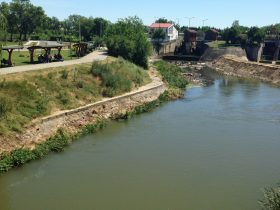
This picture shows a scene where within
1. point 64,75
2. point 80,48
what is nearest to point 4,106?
point 64,75

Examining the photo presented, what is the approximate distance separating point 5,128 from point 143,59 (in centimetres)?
3192

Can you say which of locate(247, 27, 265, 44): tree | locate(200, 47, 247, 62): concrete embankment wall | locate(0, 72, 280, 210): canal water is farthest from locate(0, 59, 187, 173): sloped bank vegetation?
locate(247, 27, 265, 44): tree

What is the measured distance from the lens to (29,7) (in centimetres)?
8875

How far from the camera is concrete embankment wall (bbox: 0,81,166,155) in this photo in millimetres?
23141

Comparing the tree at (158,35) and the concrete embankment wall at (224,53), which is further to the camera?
the tree at (158,35)

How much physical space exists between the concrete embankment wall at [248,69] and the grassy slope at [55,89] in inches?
1011

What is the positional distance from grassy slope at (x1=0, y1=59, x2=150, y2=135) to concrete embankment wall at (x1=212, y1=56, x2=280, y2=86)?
25.7 meters

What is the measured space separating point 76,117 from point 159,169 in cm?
920

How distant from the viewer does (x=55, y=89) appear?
99.7ft

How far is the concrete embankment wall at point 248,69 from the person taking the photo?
194ft

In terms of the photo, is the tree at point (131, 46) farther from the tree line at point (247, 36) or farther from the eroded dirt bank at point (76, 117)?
the tree line at point (247, 36)

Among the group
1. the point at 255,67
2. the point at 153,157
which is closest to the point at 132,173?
the point at 153,157

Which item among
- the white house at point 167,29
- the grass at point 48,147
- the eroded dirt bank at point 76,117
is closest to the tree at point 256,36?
the white house at point 167,29

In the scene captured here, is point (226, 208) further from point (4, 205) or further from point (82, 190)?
point (4, 205)
